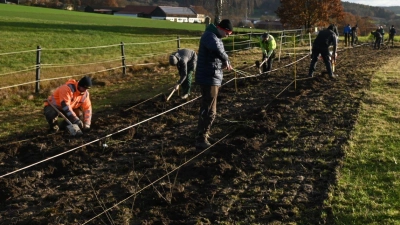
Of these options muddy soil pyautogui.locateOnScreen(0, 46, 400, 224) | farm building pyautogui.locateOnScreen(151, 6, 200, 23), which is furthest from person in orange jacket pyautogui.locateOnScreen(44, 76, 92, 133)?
farm building pyautogui.locateOnScreen(151, 6, 200, 23)

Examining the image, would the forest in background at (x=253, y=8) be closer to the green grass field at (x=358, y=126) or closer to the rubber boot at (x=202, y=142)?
the green grass field at (x=358, y=126)

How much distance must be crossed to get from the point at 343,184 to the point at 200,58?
270 centimetres

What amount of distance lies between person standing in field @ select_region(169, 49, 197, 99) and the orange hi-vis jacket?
2.46 metres

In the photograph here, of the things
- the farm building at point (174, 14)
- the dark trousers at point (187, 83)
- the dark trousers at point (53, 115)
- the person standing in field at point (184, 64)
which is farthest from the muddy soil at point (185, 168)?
the farm building at point (174, 14)

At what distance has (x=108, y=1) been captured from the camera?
94125mm

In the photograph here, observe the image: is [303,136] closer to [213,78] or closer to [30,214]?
[213,78]

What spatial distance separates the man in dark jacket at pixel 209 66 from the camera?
610 centimetres

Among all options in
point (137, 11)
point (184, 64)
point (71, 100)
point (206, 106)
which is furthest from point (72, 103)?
point (137, 11)

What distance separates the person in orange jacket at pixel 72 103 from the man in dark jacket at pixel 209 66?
1903 millimetres

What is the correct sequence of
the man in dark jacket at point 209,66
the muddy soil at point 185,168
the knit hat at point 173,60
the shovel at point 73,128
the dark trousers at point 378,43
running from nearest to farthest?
the muddy soil at point 185,168 < the man in dark jacket at point 209,66 < the shovel at point 73,128 < the knit hat at point 173,60 < the dark trousers at point 378,43

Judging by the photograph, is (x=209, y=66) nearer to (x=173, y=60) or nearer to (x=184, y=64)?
(x=173, y=60)

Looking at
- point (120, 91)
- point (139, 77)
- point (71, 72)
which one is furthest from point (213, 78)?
point (71, 72)

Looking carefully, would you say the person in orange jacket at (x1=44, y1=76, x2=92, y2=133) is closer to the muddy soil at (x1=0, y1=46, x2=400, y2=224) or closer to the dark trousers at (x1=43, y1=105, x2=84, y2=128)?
the dark trousers at (x1=43, y1=105, x2=84, y2=128)

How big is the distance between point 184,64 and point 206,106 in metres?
3.29
